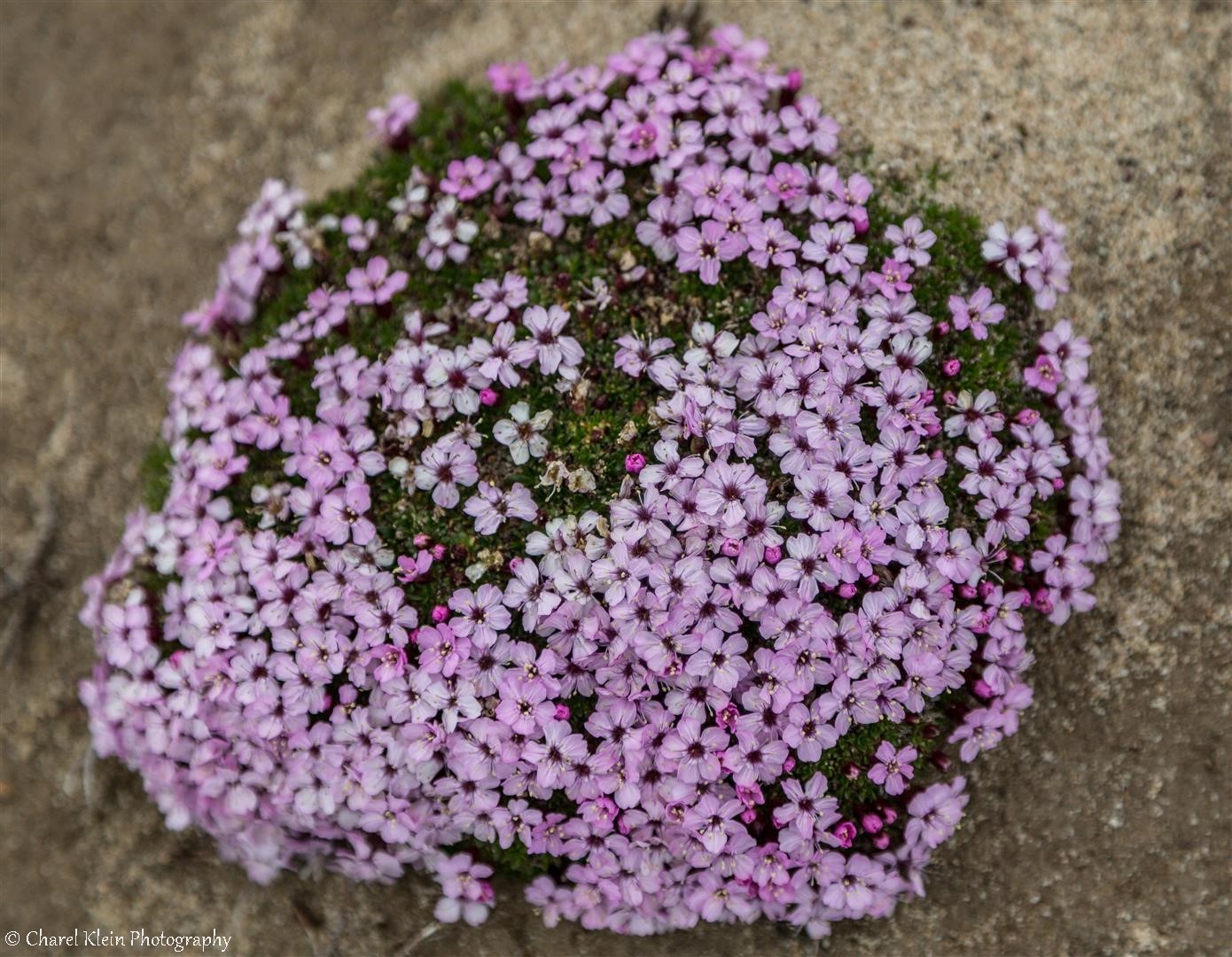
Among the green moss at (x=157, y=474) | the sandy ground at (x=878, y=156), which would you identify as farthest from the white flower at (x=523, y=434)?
the sandy ground at (x=878, y=156)

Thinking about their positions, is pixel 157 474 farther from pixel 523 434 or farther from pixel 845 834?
pixel 845 834

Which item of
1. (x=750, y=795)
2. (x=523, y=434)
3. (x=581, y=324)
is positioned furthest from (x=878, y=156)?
(x=750, y=795)

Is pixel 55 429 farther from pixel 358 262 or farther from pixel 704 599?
pixel 704 599

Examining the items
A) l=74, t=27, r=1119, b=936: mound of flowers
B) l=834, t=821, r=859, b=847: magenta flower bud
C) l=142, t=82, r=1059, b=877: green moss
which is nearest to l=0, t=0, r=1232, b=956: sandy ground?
l=74, t=27, r=1119, b=936: mound of flowers

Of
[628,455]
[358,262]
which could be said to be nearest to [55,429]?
[358,262]

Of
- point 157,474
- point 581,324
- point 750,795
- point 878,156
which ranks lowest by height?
point 157,474
